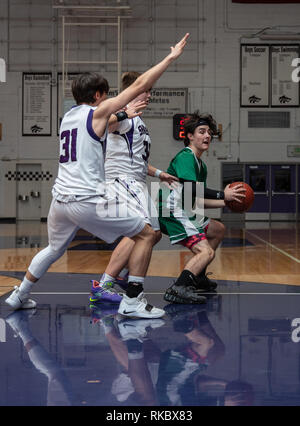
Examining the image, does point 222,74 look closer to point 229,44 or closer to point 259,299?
point 229,44

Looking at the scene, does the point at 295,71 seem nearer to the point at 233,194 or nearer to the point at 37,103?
the point at 37,103

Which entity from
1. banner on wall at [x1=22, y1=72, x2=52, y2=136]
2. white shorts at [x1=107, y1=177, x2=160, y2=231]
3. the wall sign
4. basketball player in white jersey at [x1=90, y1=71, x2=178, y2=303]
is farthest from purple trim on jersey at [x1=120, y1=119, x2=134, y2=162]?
banner on wall at [x1=22, y1=72, x2=52, y2=136]

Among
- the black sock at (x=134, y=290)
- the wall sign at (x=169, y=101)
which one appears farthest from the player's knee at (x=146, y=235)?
the wall sign at (x=169, y=101)

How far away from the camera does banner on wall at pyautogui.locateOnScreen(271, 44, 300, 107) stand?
2058 centimetres

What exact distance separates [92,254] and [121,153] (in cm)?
414

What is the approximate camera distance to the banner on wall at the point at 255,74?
20609mm

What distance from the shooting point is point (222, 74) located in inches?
816

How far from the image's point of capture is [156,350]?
10.6 feet

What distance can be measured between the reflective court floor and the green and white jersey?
0.57 meters

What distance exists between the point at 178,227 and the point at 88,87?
1.51 meters

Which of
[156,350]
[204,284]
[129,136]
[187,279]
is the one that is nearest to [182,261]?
[204,284]

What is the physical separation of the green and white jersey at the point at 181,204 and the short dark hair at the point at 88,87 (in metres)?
1.19

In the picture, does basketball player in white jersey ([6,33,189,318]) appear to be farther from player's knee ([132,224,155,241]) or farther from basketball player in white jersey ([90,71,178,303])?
basketball player in white jersey ([90,71,178,303])
